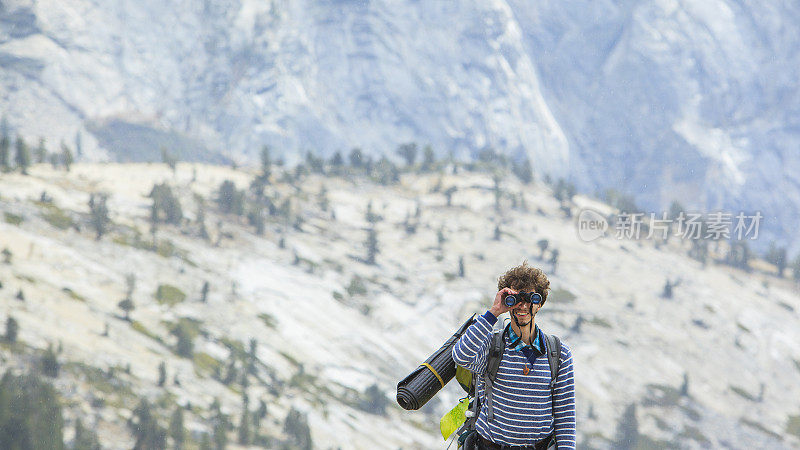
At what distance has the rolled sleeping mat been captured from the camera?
15.8 feet

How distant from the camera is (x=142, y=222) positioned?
5716 centimetres

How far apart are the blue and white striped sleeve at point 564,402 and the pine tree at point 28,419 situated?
1035 inches

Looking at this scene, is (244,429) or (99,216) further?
(99,216)

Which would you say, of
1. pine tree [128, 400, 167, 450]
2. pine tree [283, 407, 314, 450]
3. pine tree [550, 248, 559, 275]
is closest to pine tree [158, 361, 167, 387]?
pine tree [128, 400, 167, 450]

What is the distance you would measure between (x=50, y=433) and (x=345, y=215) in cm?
4811

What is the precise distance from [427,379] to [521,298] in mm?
801

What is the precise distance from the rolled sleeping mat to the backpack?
16 cm

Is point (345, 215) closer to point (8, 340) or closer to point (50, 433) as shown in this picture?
point (8, 340)

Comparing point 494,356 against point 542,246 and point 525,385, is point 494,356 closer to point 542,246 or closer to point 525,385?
point 525,385

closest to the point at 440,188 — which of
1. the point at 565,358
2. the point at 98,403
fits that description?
the point at 98,403

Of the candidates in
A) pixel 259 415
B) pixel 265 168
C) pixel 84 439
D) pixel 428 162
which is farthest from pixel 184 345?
pixel 428 162

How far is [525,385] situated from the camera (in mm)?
5070

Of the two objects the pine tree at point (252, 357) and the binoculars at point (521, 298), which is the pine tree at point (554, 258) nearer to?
the pine tree at point (252, 357)

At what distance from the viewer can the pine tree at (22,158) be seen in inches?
2330
